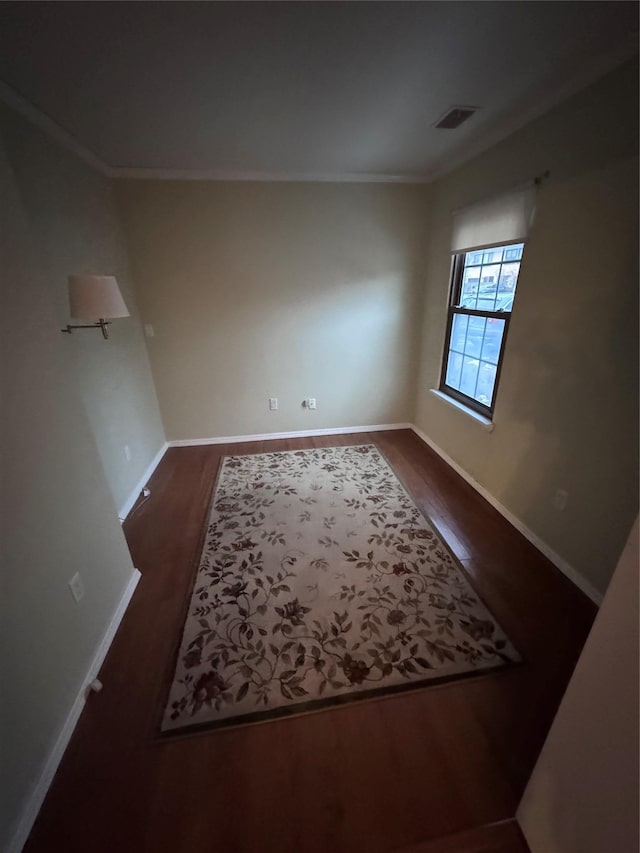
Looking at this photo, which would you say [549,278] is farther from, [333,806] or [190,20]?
[333,806]

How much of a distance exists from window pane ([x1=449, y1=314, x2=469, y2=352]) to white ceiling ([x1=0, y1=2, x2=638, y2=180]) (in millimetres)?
1172

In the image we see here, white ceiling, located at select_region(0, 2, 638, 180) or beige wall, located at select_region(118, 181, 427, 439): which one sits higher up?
white ceiling, located at select_region(0, 2, 638, 180)

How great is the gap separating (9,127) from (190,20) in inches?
44.1

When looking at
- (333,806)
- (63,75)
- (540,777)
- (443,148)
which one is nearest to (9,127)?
(63,75)

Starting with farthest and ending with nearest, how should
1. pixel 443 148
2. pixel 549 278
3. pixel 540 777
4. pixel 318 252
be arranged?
pixel 318 252
pixel 443 148
pixel 549 278
pixel 540 777

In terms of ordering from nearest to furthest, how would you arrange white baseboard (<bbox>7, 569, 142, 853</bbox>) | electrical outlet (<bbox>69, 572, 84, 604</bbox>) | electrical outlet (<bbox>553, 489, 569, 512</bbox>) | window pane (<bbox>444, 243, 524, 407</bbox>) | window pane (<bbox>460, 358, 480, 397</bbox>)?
white baseboard (<bbox>7, 569, 142, 853</bbox>)
electrical outlet (<bbox>69, 572, 84, 604</bbox>)
electrical outlet (<bbox>553, 489, 569, 512</bbox>)
window pane (<bbox>444, 243, 524, 407</bbox>)
window pane (<bbox>460, 358, 480, 397</bbox>)

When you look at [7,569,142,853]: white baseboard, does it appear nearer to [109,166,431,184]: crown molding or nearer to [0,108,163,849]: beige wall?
[0,108,163,849]: beige wall

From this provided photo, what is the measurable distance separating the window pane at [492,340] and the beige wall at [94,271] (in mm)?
2770

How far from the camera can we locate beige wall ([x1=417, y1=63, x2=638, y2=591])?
147 cm

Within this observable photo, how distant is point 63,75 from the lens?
151cm

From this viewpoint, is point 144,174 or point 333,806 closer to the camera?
point 333,806

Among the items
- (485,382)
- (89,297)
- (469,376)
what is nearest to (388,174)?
(469,376)

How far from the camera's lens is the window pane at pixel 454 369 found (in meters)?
3.01

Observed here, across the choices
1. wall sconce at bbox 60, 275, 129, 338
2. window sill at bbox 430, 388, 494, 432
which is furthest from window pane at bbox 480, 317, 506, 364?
wall sconce at bbox 60, 275, 129, 338
